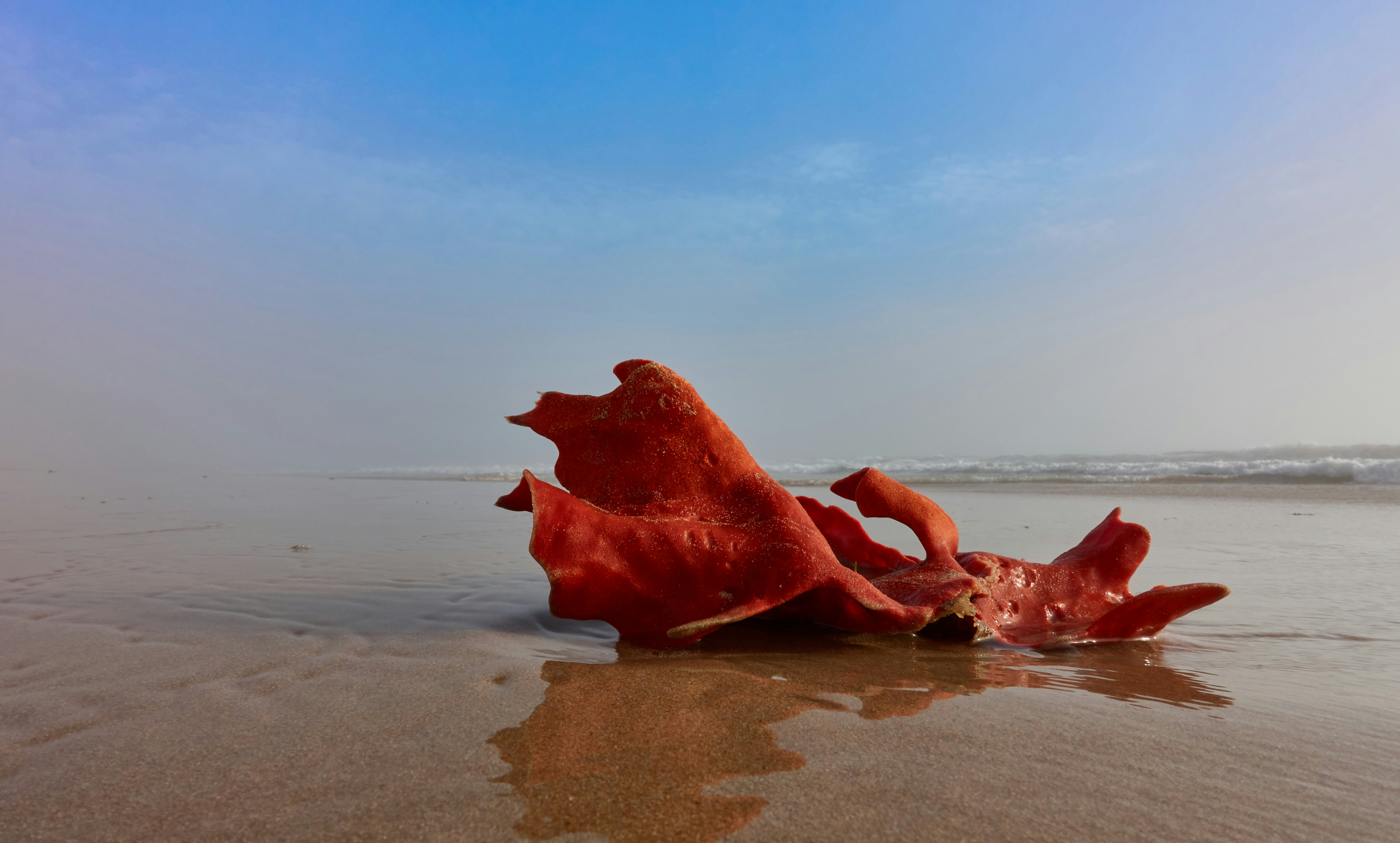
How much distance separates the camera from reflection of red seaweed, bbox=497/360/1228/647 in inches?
64.3

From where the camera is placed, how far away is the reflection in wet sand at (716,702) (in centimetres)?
94

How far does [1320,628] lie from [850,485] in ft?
5.22

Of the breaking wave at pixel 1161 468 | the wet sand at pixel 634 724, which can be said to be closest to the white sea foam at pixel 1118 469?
the breaking wave at pixel 1161 468

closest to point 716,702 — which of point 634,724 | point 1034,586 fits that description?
point 634,724

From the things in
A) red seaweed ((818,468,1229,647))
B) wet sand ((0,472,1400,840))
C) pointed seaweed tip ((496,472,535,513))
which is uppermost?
pointed seaweed tip ((496,472,535,513))

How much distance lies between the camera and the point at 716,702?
1.38m

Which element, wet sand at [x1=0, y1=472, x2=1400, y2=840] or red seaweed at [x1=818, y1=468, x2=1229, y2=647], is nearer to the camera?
wet sand at [x1=0, y1=472, x2=1400, y2=840]

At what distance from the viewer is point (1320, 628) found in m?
2.28

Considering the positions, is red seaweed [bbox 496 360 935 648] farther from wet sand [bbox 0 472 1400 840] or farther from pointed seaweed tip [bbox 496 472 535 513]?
wet sand [bbox 0 472 1400 840]

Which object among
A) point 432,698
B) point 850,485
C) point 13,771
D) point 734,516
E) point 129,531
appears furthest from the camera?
point 129,531

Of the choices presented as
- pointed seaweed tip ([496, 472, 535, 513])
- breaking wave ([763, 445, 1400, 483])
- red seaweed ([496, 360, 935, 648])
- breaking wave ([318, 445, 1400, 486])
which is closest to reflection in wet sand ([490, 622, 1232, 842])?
red seaweed ([496, 360, 935, 648])

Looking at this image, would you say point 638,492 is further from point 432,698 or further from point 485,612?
point 485,612

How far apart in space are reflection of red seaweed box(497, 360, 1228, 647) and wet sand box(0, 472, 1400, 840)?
110 mm

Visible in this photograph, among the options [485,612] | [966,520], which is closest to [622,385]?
[485,612]
